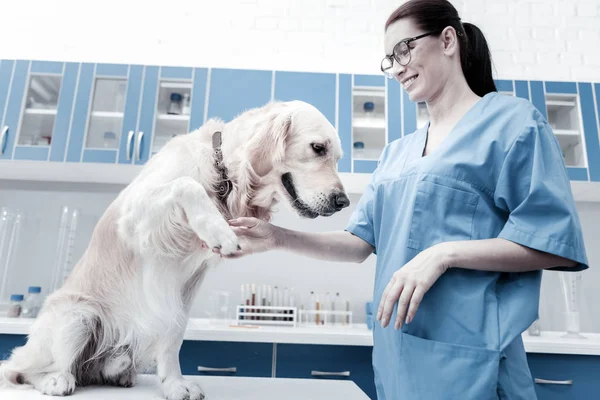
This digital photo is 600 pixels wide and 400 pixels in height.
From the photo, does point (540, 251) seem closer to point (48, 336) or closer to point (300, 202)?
point (300, 202)

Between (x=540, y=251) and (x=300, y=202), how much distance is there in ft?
1.65

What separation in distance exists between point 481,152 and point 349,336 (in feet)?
3.87

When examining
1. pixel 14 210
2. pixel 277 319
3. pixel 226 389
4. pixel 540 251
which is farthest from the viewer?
pixel 14 210

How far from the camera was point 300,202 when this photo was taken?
964mm

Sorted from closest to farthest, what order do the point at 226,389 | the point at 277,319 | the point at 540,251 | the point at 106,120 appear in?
the point at 540,251 < the point at 226,389 < the point at 277,319 < the point at 106,120

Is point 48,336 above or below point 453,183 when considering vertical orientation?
below

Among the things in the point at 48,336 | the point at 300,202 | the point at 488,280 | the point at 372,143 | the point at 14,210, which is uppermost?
the point at 372,143

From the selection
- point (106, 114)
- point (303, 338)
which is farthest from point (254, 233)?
point (106, 114)

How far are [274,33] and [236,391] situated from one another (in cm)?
246

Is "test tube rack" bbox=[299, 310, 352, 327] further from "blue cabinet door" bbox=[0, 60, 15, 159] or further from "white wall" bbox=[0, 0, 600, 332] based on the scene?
"blue cabinet door" bbox=[0, 60, 15, 159]

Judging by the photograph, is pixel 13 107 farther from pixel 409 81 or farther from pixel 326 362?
pixel 409 81

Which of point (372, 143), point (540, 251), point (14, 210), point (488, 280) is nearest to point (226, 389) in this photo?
point (488, 280)

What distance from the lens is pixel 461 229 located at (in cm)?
78

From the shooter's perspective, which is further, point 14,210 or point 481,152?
point 14,210
